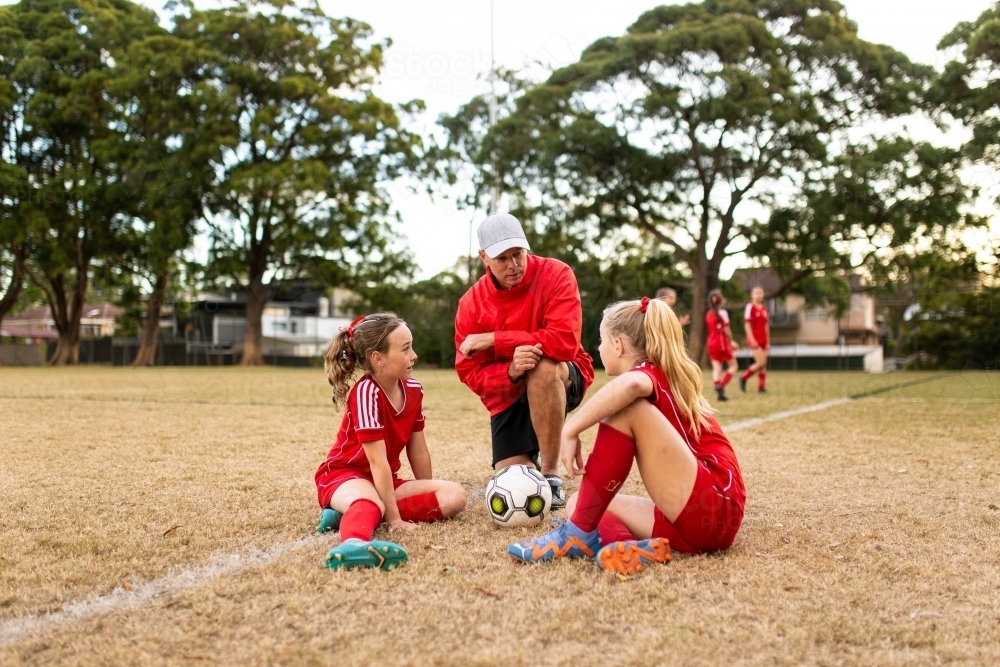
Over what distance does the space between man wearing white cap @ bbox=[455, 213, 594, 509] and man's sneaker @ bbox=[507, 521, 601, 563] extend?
1085mm

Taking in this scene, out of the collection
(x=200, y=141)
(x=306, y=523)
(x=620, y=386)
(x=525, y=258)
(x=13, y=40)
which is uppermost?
(x=13, y=40)

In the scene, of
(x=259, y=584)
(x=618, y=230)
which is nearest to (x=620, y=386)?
(x=259, y=584)

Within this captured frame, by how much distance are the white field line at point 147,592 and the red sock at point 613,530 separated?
115 cm

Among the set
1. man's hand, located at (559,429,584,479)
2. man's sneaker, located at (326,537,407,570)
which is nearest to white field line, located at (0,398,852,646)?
man's sneaker, located at (326,537,407,570)

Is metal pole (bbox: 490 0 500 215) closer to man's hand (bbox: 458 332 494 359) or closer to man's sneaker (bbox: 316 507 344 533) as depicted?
man's hand (bbox: 458 332 494 359)

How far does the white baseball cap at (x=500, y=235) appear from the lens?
425cm

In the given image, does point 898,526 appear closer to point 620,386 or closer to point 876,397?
point 620,386

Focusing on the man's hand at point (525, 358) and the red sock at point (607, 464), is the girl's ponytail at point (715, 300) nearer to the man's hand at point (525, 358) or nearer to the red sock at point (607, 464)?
the man's hand at point (525, 358)

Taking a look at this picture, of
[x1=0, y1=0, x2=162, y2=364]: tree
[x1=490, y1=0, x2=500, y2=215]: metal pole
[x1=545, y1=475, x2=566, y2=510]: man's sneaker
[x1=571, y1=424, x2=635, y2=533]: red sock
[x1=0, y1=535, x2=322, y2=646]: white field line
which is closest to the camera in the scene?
[x1=0, y1=535, x2=322, y2=646]: white field line

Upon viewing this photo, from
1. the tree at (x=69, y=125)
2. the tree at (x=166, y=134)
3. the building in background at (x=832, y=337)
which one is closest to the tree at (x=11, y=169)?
the tree at (x=69, y=125)

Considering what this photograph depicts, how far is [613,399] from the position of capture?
2889 mm

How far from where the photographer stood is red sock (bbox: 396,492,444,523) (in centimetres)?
372

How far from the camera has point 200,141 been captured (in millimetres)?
28594

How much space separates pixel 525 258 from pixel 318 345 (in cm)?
3476
